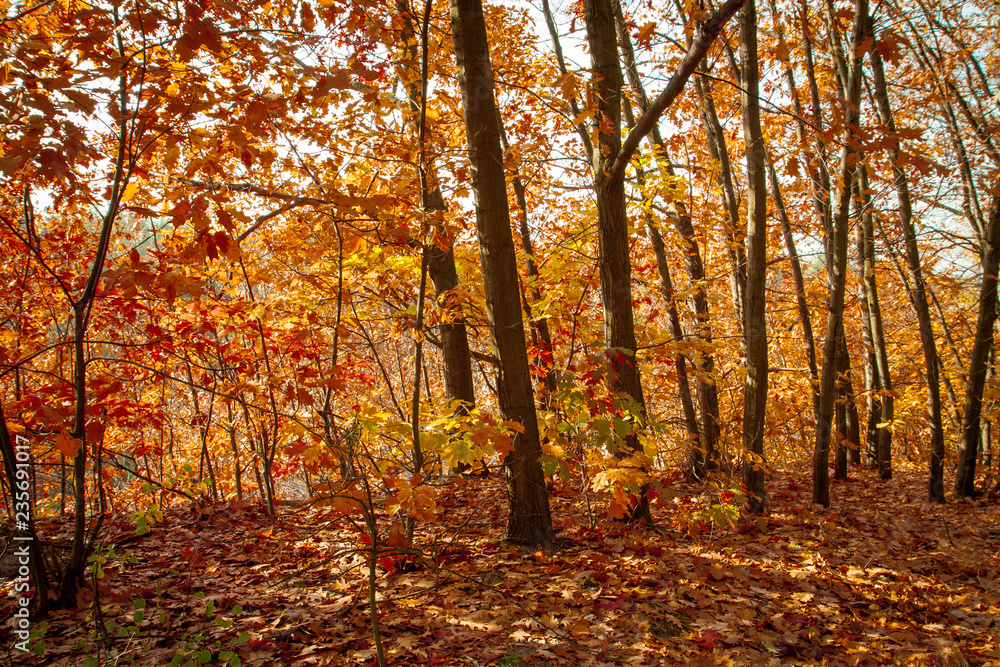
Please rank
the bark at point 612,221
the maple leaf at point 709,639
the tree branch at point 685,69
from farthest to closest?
the bark at point 612,221, the tree branch at point 685,69, the maple leaf at point 709,639

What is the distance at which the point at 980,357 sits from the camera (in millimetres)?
6410

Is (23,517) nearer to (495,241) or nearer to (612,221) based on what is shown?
(495,241)

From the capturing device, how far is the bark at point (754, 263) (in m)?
4.88

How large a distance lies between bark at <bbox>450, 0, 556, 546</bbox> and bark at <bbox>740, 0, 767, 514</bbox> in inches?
100

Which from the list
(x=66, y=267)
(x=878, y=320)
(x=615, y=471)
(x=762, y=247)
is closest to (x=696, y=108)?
(x=762, y=247)

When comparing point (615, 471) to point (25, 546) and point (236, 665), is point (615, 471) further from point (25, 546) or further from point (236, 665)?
point (25, 546)

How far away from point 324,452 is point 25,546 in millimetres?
1572

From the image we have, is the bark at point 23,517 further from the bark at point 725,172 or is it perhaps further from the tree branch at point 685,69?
the bark at point 725,172

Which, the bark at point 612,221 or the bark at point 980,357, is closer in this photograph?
the bark at point 612,221

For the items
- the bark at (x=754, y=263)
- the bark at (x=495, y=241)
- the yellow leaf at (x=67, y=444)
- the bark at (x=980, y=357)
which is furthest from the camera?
the bark at (x=980, y=357)

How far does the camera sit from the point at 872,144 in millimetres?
2967

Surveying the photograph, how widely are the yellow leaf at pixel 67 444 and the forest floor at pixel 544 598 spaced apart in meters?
0.89

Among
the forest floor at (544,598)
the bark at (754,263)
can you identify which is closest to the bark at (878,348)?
the forest floor at (544,598)

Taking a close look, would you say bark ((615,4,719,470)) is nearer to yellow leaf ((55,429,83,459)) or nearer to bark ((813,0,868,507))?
bark ((813,0,868,507))
